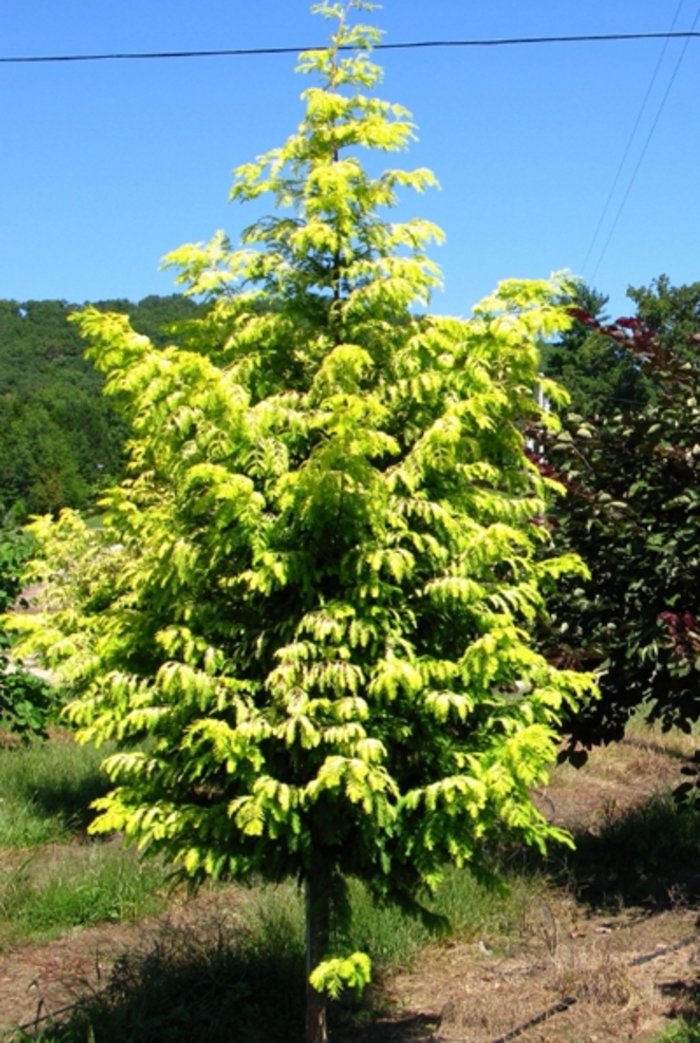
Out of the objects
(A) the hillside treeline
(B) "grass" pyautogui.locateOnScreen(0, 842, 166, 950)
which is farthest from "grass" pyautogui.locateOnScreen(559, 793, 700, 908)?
(A) the hillside treeline

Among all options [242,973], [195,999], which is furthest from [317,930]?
[242,973]

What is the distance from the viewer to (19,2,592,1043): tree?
400 centimetres

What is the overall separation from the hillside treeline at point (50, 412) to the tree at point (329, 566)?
5665 cm

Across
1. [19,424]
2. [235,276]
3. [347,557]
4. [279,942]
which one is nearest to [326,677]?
[347,557]

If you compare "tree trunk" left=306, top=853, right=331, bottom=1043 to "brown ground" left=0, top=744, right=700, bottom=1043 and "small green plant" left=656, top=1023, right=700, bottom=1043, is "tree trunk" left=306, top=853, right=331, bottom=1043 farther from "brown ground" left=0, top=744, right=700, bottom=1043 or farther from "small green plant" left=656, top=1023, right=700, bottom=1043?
"small green plant" left=656, top=1023, right=700, bottom=1043

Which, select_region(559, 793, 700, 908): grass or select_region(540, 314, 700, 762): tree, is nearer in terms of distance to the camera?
select_region(540, 314, 700, 762): tree

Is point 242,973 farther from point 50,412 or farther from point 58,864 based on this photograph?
point 50,412

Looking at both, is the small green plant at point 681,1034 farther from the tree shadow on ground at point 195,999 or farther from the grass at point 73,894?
the grass at point 73,894

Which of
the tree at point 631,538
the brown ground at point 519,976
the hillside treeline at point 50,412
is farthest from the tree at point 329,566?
the hillside treeline at point 50,412

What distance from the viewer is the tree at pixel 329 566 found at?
4.00 m

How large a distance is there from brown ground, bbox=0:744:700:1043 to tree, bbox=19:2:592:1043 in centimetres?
124

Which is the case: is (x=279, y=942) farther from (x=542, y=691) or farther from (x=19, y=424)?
(x=19, y=424)

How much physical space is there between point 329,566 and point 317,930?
60.3 inches

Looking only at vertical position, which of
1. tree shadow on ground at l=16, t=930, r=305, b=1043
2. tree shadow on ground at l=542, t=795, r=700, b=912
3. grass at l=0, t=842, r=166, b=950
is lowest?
tree shadow on ground at l=16, t=930, r=305, b=1043
